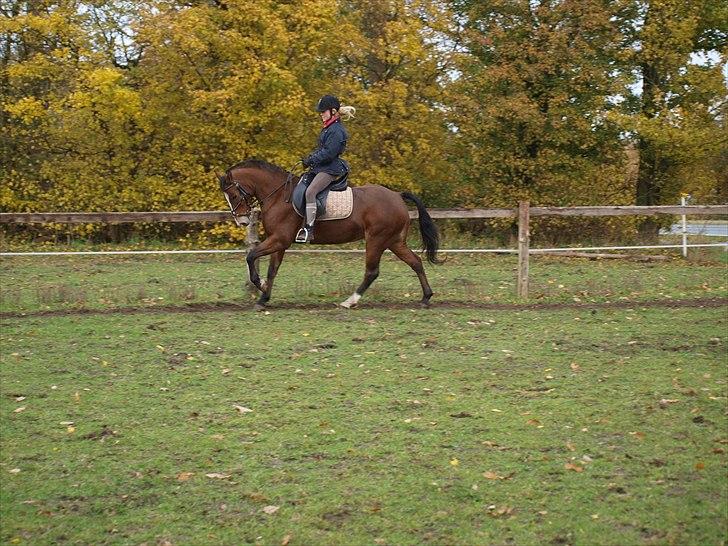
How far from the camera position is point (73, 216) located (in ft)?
44.3

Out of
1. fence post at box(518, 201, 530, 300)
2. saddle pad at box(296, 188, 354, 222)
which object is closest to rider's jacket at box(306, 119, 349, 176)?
saddle pad at box(296, 188, 354, 222)

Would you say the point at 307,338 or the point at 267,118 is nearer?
the point at 307,338

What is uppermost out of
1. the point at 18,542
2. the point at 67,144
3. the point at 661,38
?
the point at 661,38

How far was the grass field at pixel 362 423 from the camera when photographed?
203 inches

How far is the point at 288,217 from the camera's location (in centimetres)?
1227

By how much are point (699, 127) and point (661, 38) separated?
2.46m

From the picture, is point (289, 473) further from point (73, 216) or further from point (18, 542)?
point (73, 216)

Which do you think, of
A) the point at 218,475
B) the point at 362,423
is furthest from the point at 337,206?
the point at 218,475

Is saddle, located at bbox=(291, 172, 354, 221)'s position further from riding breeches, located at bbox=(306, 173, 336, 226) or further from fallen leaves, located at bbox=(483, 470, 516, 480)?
fallen leaves, located at bbox=(483, 470, 516, 480)

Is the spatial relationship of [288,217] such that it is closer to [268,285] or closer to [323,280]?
[268,285]

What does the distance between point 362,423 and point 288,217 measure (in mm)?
5852

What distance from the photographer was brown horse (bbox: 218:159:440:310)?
12.3 m

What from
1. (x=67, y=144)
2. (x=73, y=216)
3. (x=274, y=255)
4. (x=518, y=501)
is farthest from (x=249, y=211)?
(x=67, y=144)

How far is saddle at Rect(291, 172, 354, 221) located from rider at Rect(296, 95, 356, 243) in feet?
0.35
